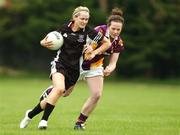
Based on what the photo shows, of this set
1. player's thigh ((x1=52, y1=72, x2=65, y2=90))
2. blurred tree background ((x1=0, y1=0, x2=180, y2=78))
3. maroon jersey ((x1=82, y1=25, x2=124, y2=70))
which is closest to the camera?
player's thigh ((x1=52, y1=72, x2=65, y2=90))

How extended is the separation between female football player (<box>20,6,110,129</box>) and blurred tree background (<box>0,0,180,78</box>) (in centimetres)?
2799

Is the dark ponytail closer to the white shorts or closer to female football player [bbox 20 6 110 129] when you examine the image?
female football player [bbox 20 6 110 129]

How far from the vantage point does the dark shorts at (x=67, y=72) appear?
11.2 meters

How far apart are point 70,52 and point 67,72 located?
0.33m

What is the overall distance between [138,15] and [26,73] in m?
7.54

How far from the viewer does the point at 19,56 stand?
4309 cm

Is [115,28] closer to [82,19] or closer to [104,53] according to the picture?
[104,53]

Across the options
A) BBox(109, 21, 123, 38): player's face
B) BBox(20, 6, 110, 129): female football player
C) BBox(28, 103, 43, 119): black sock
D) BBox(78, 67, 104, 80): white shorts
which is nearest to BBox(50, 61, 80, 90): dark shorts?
BBox(20, 6, 110, 129): female football player

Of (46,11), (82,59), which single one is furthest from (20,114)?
(46,11)

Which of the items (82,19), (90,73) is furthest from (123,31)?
(82,19)

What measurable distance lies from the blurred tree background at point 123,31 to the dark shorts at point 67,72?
2800 cm

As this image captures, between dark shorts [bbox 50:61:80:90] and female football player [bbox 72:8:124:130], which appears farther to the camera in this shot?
female football player [bbox 72:8:124:130]

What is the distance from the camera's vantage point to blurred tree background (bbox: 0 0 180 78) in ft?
131

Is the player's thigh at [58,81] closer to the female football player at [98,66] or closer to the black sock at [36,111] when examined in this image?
the female football player at [98,66]
